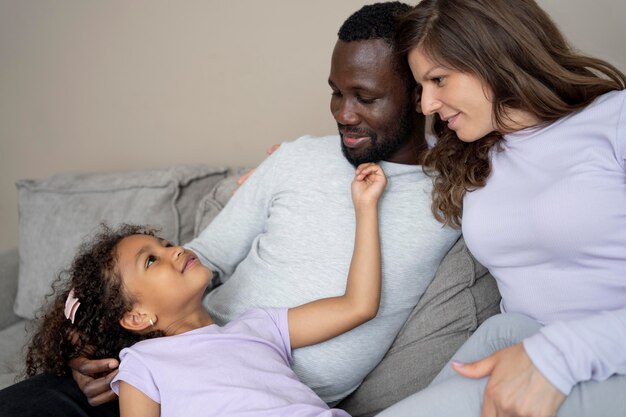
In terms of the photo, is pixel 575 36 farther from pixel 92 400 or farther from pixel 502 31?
pixel 92 400

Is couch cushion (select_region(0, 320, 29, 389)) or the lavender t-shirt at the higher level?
the lavender t-shirt

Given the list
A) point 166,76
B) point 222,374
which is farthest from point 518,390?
point 166,76

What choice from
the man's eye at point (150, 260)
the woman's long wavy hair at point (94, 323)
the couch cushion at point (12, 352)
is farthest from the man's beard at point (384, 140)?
the couch cushion at point (12, 352)

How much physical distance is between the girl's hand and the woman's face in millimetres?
223

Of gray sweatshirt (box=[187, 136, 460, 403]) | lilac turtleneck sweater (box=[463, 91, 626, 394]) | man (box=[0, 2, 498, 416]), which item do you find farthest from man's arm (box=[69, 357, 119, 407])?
lilac turtleneck sweater (box=[463, 91, 626, 394])

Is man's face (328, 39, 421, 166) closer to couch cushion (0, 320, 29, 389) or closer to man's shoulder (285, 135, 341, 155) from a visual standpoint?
man's shoulder (285, 135, 341, 155)

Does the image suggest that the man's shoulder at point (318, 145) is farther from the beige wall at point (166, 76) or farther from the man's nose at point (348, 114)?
the beige wall at point (166, 76)

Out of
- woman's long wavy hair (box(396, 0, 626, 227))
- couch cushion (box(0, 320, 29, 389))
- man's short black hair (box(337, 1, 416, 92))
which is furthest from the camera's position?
couch cushion (box(0, 320, 29, 389))

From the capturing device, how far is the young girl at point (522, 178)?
1159 mm

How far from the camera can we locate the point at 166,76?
2.67 meters

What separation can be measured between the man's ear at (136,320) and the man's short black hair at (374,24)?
2.88 ft

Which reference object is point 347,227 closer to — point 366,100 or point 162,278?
point 366,100

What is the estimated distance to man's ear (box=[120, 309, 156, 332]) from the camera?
1.53 metres

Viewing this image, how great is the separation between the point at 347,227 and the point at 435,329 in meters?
0.35
